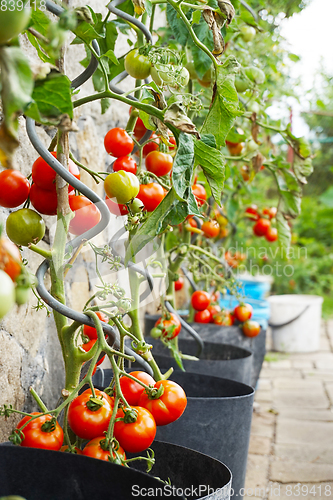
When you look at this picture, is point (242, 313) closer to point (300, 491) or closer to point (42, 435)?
point (300, 491)

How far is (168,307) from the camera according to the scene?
1221mm

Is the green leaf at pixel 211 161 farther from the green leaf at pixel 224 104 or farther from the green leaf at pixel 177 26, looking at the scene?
the green leaf at pixel 177 26

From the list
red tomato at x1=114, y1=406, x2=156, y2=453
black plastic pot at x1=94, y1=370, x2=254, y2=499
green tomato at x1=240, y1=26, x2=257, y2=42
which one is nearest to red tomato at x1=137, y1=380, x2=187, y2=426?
red tomato at x1=114, y1=406, x2=156, y2=453

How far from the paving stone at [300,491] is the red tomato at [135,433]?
1054mm

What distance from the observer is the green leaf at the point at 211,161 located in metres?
0.59

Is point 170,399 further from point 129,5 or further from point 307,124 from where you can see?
point 307,124

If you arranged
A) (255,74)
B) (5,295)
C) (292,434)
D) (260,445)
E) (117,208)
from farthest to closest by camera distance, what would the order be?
(292,434) < (260,445) < (255,74) < (117,208) < (5,295)

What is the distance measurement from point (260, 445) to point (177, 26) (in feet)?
5.06

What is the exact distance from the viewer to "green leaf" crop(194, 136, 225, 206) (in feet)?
1.95

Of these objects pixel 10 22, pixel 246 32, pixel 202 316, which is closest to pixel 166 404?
pixel 10 22

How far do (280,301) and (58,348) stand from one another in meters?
2.70

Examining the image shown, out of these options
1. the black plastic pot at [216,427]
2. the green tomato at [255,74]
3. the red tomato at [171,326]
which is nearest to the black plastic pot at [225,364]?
the red tomato at [171,326]

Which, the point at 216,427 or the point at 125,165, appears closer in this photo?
the point at 125,165

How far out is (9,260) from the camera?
321 mm
